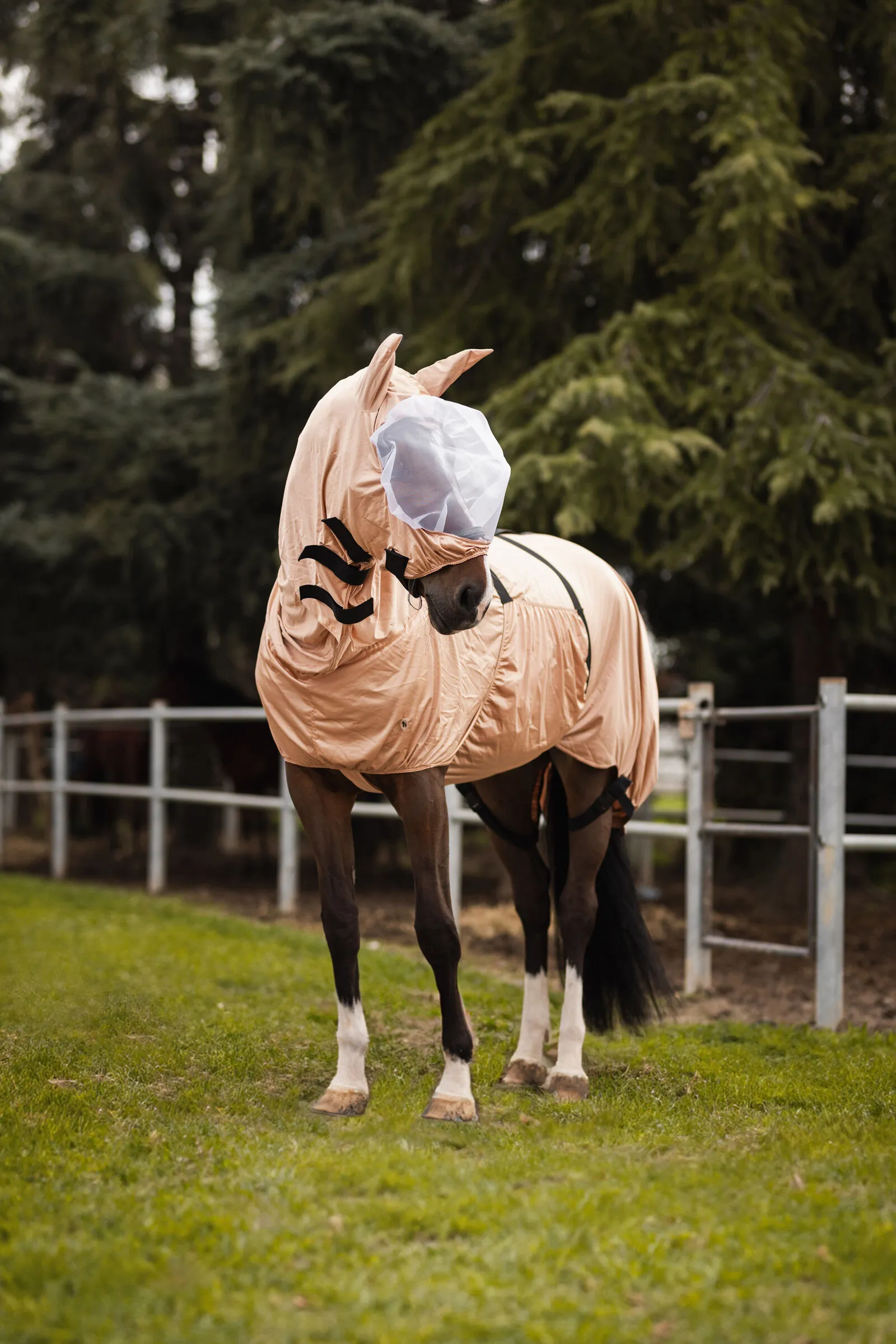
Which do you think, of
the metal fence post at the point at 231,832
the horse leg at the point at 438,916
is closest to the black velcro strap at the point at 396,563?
the horse leg at the point at 438,916

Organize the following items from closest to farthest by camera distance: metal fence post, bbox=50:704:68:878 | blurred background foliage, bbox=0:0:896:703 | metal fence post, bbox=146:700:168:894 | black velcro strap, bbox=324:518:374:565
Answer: black velcro strap, bbox=324:518:374:565 → blurred background foliage, bbox=0:0:896:703 → metal fence post, bbox=146:700:168:894 → metal fence post, bbox=50:704:68:878

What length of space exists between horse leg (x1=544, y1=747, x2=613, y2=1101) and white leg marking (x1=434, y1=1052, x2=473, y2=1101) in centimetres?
52

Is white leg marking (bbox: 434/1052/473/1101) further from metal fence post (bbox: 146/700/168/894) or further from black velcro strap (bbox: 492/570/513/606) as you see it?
metal fence post (bbox: 146/700/168/894)

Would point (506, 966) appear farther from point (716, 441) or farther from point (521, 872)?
point (716, 441)

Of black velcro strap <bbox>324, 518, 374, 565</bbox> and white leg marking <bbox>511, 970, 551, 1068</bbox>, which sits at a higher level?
black velcro strap <bbox>324, 518, 374, 565</bbox>

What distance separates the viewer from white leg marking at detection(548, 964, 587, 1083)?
3977 mm

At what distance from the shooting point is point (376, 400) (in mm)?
3236

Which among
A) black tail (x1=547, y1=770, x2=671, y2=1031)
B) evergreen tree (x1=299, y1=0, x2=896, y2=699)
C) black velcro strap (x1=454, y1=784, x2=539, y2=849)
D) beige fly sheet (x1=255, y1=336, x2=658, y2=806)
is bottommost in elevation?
black tail (x1=547, y1=770, x2=671, y2=1031)

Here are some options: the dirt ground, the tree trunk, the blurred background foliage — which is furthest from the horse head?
the tree trunk

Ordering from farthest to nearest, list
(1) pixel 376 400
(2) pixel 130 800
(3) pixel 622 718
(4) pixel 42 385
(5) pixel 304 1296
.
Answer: (2) pixel 130 800 < (4) pixel 42 385 < (3) pixel 622 718 < (1) pixel 376 400 < (5) pixel 304 1296

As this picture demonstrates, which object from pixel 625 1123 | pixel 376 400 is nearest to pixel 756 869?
pixel 625 1123

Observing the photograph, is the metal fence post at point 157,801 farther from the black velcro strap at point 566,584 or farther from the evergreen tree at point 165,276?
the black velcro strap at point 566,584

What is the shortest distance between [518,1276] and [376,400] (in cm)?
206

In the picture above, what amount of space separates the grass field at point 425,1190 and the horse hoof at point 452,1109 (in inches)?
1.9
